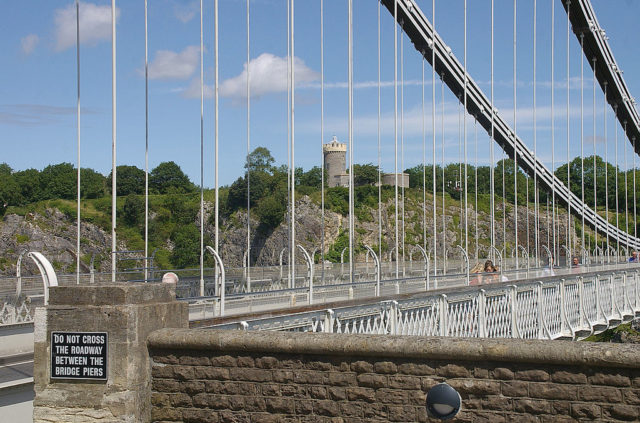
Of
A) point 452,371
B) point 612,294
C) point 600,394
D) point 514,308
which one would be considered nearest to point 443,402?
point 452,371

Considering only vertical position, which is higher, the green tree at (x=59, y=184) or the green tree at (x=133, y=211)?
the green tree at (x=59, y=184)

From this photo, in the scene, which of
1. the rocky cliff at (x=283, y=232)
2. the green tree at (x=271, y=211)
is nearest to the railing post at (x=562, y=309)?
the rocky cliff at (x=283, y=232)

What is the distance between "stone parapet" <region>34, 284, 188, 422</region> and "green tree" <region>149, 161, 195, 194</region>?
75020mm

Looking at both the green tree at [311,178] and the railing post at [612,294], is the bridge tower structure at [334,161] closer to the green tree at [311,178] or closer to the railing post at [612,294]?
the green tree at [311,178]

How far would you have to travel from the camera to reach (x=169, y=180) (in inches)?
→ 3275

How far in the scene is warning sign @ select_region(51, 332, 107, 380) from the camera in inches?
231

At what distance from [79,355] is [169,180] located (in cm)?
7855

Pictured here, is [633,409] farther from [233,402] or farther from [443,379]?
[233,402]

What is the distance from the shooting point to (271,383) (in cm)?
575

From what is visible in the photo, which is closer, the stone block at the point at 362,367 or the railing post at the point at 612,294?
the stone block at the point at 362,367

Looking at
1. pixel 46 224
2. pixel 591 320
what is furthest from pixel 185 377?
pixel 46 224

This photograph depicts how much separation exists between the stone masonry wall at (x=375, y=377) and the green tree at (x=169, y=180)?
75.2 meters

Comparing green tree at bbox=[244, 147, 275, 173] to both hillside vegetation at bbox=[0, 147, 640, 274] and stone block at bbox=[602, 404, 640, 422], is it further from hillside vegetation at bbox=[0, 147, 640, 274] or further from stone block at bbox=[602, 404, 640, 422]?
stone block at bbox=[602, 404, 640, 422]

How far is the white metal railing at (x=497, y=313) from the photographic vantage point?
343 inches
